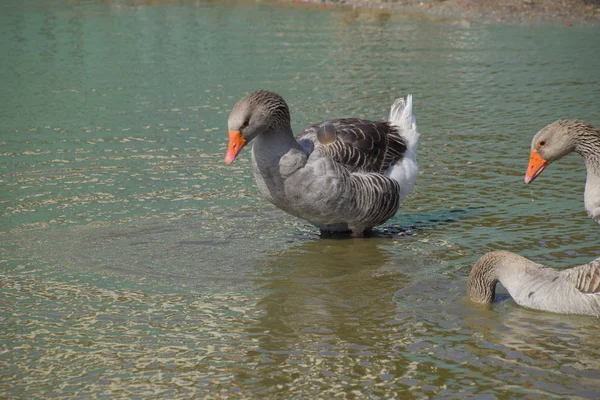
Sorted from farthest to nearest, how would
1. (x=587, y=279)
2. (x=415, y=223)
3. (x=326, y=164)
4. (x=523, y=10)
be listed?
(x=523, y=10), (x=415, y=223), (x=326, y=164), (x=587, y=279)

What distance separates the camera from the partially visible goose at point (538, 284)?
242 inches

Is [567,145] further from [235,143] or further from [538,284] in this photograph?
[235,143]

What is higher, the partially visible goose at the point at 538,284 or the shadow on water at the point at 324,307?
the partially visible goose at the point at 538,284

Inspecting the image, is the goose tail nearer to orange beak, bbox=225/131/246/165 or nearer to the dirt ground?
orange beak, bbox=225/131/246/165

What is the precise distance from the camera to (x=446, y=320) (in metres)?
6.29

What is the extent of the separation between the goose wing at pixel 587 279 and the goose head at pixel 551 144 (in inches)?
33.6

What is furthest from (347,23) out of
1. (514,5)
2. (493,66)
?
(493,66)

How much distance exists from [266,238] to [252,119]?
1.39m

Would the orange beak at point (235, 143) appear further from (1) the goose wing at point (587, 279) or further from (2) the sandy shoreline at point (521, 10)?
(2) the sandy shoreline at point (521, 10)

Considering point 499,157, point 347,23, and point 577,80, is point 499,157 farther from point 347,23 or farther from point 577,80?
point 347,23

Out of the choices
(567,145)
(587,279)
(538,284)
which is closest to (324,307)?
(538,284)

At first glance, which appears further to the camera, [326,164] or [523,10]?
[523,10]

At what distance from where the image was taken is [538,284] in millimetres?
6344

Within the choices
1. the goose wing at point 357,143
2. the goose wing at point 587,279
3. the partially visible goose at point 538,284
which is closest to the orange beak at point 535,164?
the partially visible goose at point 538,284
